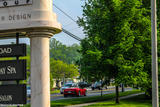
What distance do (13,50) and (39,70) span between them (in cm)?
86

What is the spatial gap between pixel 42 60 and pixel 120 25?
14371 millimetres

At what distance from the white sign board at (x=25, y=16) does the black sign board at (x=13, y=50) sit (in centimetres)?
37

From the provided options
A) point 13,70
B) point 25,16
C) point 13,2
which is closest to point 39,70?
point 13,70

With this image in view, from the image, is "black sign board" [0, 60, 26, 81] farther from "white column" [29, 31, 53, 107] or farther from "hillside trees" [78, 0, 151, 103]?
"hillside trees" [78, 0, 151, 103]

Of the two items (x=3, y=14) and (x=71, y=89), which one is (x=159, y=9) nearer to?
(x=71, y=89)

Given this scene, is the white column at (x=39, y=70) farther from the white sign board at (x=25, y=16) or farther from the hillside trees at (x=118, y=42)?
the hillside trees at (x=118, y=42)

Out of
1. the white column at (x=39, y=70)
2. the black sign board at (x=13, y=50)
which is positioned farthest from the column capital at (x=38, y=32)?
the black sign board at (x=13, y=50)

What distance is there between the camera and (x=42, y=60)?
265 inches

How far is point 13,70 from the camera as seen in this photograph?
6832 mm

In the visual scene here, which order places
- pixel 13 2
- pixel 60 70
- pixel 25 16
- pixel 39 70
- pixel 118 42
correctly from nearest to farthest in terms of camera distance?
pixel 39 70
pixel 25 16
pixel 13 2
pixel 118 42
pixel 60 70

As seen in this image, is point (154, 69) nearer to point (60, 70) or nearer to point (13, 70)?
point (13, 70)

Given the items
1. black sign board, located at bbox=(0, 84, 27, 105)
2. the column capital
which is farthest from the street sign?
black sign board, located at bbox=(0, 84, 27, 105)

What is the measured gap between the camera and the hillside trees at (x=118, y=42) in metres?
19.9


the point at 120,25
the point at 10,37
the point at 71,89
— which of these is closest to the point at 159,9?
the point at 120,25
